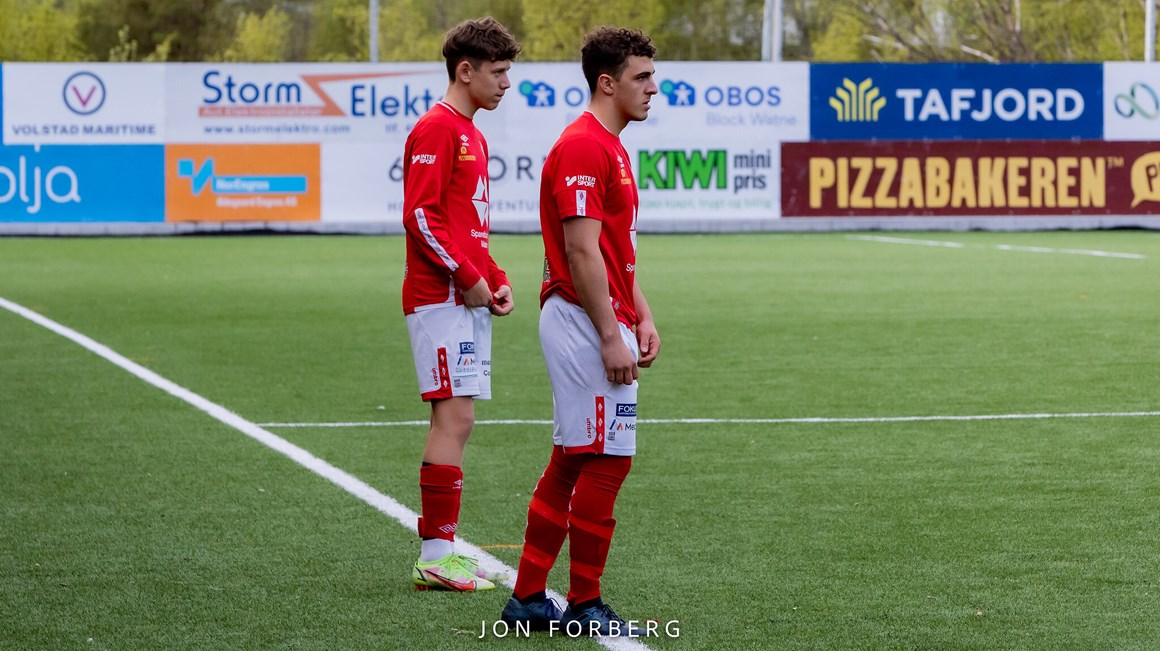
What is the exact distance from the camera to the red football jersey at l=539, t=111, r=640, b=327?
16.6 ft

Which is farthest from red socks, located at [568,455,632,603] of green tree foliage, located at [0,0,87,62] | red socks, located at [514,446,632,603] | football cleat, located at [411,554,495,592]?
green tree foliage, located at [0,0,87,62]

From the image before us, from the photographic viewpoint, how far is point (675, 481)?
7949 millimetres

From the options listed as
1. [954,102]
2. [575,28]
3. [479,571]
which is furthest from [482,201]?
[575,28]

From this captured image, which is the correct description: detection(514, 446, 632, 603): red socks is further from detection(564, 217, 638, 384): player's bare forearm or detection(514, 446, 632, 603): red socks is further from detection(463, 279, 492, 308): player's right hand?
detection(463, 279, 492, 308): player's right hand

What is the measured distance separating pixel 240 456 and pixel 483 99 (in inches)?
128

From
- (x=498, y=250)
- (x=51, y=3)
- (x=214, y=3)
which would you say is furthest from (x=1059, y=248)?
(x=214, y=3)

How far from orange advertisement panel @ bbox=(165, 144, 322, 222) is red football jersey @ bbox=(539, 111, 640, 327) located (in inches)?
952

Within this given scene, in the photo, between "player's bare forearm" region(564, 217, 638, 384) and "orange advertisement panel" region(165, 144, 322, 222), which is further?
"orange advertisement panel" region(165, 144, 322, 222)

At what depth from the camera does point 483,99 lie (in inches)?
236

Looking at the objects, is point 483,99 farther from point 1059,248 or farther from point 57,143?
point 57,143

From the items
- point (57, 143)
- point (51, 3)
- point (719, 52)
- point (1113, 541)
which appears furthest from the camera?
point (719, 52)

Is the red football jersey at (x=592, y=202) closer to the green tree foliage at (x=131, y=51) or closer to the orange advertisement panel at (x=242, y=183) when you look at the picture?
the orange advertisement panel at (x=242, y=183)

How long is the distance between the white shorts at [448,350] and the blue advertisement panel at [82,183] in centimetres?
2359

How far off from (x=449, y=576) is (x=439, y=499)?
11.4 inches
